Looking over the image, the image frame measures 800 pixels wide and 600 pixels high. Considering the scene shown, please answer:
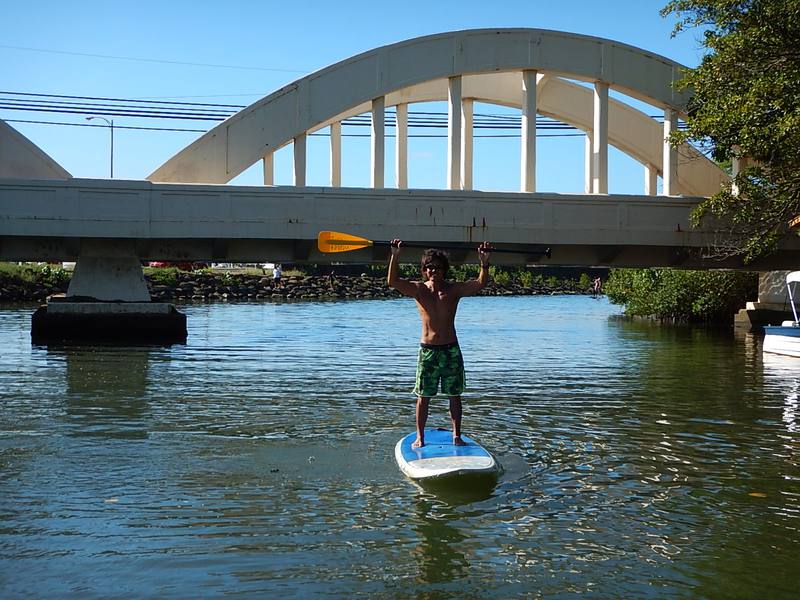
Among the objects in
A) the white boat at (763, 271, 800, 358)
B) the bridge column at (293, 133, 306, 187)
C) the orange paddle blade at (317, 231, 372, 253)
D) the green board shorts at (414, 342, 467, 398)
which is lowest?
the white boat at (763, 271, 800, 358)

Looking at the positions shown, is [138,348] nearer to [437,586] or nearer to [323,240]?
[323,240]

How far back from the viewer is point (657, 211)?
2994 cm

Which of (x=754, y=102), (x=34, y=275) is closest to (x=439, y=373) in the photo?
(x=754, y=102)

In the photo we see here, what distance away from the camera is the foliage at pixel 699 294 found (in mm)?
47812

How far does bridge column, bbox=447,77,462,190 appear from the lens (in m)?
30.8

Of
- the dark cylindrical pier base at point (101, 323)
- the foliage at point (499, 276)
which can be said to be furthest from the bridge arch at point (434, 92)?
the foliage at point (499, 276)

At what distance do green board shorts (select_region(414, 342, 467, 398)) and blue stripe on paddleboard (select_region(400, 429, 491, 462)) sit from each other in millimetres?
539

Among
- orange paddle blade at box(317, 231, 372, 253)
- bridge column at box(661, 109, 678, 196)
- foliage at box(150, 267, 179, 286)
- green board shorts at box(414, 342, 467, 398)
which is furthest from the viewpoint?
foliage at box(150, 267, 179, 286)

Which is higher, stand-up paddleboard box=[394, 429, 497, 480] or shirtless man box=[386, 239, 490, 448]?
shirtless man box=[386, 239, 490, 448]

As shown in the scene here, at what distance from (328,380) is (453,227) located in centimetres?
872

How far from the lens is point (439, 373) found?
36.1 ft

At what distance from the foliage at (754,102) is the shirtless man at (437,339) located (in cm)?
1273

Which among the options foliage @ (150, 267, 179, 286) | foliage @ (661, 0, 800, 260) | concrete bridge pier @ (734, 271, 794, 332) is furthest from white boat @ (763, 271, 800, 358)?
foliage @ (150, 267, 179, 286)

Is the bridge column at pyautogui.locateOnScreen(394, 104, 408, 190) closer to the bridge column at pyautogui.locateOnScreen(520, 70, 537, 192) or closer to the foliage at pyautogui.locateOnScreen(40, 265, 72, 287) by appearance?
the bridge column at pyautogui.locateOnScreen(520, 70, 537, 192)
